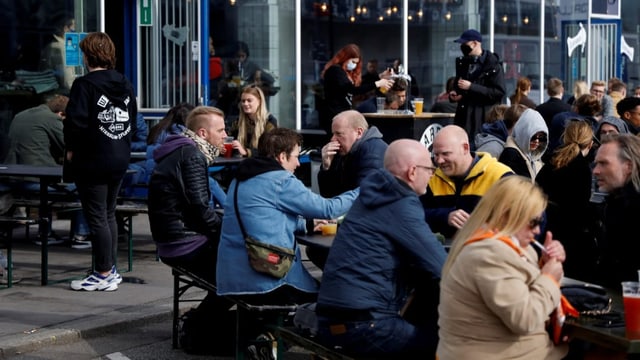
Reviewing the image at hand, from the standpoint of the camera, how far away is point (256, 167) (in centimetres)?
697

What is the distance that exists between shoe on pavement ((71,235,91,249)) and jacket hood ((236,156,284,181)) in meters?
5.10

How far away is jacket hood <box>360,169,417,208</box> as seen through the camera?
224 inches

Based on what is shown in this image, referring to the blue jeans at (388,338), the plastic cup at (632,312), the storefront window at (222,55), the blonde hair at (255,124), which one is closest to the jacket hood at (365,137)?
the blue jeans at (388,338)

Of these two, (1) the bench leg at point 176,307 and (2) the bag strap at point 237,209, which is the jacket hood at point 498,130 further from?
(2) the bag strap at point 237,209

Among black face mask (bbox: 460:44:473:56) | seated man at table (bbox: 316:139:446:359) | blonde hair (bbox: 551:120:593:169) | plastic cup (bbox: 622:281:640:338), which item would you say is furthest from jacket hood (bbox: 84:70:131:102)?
plastic cup (bbox: 622:281:640:338)

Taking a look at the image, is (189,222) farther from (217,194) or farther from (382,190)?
(382,190)

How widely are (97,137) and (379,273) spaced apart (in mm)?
4325

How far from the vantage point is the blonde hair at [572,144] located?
8.13 metres

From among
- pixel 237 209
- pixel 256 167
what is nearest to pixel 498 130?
pixel 256 167

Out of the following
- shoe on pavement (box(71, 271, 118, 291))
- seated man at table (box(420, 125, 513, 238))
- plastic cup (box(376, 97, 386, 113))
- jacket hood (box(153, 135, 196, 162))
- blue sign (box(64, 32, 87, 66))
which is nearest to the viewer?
seated man at table (box(420, 125, 513, 238))

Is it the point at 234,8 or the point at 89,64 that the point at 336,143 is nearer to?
the point at 89,64

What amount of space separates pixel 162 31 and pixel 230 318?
25.2 ft

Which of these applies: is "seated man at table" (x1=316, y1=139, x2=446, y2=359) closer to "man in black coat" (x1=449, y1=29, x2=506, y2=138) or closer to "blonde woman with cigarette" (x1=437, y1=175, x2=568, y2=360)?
"blonde woman with cigarette" (x1=437, y1=175, x2=568, y2=360)

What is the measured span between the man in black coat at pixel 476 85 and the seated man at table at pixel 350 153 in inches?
174
